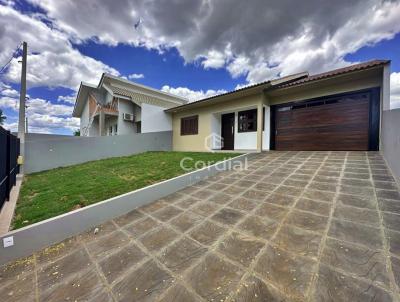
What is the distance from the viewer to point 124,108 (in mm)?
12117

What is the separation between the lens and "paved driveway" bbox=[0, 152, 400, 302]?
1.52m

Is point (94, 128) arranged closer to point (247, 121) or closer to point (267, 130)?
point (247, 121)

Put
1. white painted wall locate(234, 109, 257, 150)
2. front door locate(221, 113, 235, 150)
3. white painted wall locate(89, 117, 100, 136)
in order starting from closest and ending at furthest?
white painted wall locate(234, 109, 257, 150), front door locate(221, 113, 235, 150), white painted wall locate(89, 117, 100, 136)

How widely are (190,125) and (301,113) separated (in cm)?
625

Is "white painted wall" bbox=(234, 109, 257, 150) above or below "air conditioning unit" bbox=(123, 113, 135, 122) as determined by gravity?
below

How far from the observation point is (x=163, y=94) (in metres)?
16.5

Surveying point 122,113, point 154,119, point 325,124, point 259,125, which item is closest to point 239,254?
point 259,125

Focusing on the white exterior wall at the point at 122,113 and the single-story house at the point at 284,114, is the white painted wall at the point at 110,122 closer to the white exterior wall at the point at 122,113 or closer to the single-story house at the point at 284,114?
the single-story house at the point at 284,114

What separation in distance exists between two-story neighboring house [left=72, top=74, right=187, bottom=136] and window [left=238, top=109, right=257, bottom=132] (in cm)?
529

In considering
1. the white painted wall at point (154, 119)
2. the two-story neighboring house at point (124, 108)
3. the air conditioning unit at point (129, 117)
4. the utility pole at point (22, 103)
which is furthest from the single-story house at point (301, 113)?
the utility pole at point (22, 103)

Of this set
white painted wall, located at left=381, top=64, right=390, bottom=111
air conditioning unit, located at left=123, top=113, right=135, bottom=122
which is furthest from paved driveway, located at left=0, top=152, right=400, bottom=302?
air conditioning unit, located at left=123, top=113, right=135, bottom=122

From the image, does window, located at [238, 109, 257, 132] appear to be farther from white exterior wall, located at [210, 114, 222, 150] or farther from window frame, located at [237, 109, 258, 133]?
white exterior wall, located at [210, 114, 222, 150]

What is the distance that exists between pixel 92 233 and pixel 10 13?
319 inches

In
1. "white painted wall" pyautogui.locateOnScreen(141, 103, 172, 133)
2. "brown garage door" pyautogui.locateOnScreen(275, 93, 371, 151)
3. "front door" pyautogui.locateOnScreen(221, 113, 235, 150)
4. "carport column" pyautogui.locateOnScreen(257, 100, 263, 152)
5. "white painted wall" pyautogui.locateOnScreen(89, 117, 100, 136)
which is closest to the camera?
"brown garage door" pyautogui.locateOnScreen(275, 93, 371, 151)
